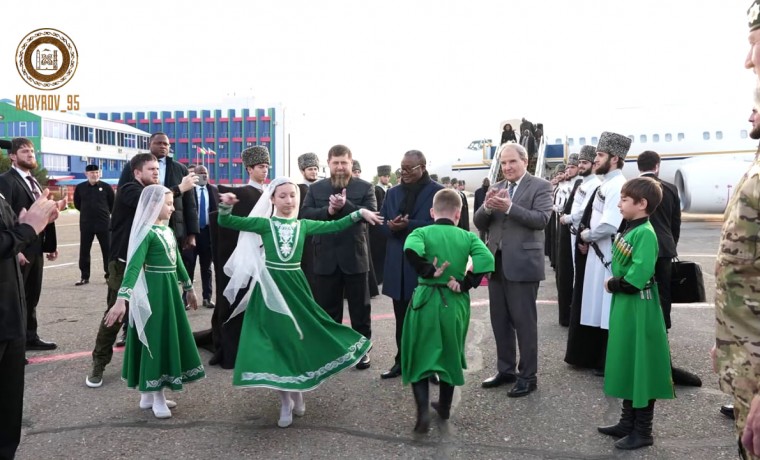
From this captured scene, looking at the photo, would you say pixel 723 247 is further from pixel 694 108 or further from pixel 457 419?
pixel 694 108

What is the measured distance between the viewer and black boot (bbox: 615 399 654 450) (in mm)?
3709

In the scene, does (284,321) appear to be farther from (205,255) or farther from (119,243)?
(205,255)

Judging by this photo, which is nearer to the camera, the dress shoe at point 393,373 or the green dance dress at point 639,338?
→ the green dance dress at point 639,338

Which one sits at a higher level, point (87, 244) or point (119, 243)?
point (119, 243)

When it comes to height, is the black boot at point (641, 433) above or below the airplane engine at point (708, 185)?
below

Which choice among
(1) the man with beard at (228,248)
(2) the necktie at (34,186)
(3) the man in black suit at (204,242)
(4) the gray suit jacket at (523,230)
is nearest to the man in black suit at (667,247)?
(4) the gray suit jacket at (523,230)

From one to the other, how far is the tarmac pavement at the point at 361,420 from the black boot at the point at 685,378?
0.26 ft

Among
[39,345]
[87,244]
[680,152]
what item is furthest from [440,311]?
[680,152]

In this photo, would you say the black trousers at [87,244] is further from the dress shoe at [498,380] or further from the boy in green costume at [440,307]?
the boy in green costume at [440,307]

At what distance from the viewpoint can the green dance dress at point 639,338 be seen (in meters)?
3.68

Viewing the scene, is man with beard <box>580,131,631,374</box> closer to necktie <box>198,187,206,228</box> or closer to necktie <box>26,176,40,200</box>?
necktie <box>198,187,206,228</box>

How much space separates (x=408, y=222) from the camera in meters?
5.26

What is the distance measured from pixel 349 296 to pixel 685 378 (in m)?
3.00

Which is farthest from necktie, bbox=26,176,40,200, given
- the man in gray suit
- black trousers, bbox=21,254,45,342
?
the man in gray suit
